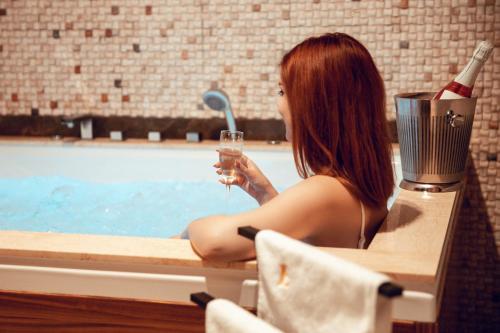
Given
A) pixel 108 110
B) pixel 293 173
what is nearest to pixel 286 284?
pixel 293 173

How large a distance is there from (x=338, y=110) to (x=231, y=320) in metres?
0.56

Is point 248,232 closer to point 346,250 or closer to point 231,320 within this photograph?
point 231,320

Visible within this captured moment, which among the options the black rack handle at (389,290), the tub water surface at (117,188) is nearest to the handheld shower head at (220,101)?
the tub water surface at (117,188)

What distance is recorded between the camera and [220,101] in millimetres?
3029

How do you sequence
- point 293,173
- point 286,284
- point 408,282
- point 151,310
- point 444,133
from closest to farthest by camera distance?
point 286,284, point 408,282, point 151,310, point 444,133, point 293,173

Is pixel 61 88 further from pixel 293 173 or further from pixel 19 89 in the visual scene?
pixel 293 173

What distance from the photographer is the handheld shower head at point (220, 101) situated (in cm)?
301

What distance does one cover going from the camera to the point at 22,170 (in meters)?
3.38

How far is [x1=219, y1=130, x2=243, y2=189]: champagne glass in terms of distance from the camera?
189cm

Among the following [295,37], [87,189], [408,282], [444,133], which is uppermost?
[295,37]

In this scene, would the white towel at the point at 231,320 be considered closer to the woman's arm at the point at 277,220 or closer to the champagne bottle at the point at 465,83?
the woman's arm at the point at 277,220

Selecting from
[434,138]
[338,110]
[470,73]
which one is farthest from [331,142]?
[470,73]

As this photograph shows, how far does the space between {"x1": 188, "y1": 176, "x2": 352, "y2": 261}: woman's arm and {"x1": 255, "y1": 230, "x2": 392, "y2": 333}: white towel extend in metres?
0.21

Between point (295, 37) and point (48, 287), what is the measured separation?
1.97 m
